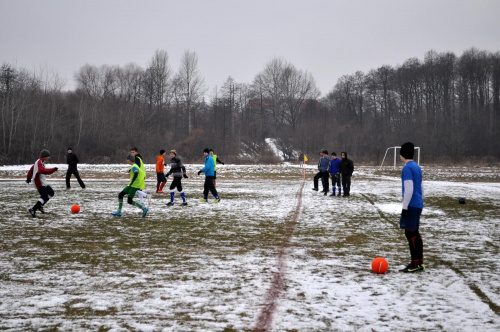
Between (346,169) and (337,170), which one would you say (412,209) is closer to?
(346,169)

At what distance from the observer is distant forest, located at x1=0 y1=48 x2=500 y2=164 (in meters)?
56.3

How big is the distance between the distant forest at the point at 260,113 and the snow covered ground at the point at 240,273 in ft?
141

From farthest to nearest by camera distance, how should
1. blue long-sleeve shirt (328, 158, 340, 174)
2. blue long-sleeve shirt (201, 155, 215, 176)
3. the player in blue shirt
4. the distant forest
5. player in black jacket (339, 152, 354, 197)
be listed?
the distant forest → blue long-sleeve shirt (328, 158, 340, 174) → player in black jacket (339, 152, 354, 197) → blue long-sleeve shirt (201, 155, 215, 176) → the player in blue shirt

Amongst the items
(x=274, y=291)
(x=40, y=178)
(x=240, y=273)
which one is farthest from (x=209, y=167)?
(x=274, y=291)

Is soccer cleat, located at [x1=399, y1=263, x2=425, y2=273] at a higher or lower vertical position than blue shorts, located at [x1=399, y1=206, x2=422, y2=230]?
lower

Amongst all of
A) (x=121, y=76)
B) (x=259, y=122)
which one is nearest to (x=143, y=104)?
(x=121, y=76)

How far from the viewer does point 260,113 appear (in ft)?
277

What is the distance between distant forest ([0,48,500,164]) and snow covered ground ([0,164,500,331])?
43.1 metres

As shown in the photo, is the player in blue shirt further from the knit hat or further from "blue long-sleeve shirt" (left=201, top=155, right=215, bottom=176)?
"blue long-sleeve shirt" (left=201, top=155, right=215, bottom=176)

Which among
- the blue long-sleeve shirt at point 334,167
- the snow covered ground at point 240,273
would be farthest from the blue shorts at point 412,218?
the blue long-sleeve shirt at point 334,167

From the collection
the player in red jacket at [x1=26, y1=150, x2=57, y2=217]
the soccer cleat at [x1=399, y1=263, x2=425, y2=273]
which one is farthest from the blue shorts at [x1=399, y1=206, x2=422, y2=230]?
the player in red jacket at [x1=26, y1=150, x2=57, y2=217]

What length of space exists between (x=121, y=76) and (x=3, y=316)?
77.9 meters

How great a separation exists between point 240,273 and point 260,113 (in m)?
79.2

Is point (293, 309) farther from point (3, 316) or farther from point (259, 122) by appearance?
point (259, 122)
